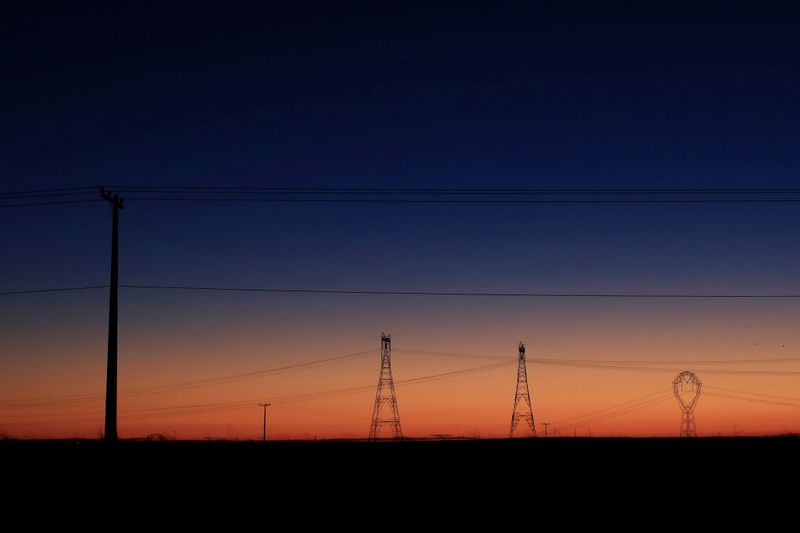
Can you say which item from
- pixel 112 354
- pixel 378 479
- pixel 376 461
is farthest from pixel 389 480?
pixel 112 354

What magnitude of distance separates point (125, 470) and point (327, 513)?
1332 centimetres

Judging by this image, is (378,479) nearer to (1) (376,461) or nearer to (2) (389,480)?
(2) (389,480)

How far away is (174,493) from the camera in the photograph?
101 ft

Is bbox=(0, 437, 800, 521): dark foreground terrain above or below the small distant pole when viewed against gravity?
below

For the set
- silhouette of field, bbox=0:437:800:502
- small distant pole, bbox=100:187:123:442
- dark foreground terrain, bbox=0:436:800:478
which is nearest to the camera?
silhouette of field, bbox=0:437:800:502

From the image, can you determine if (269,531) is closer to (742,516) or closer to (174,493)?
(174,493)

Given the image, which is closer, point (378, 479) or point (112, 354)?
point (378, 479)

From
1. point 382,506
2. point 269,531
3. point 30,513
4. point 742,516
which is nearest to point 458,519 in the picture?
point 382,506

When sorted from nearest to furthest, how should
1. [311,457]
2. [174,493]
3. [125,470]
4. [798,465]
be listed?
[174,493] → [125,470] → [798,465] → [311,457]

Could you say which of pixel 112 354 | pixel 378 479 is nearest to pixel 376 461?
pixel 378 479

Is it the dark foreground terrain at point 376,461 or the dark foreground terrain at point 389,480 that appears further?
the dark foreground terrain at point 376,461

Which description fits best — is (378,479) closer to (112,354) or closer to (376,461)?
(376,461)

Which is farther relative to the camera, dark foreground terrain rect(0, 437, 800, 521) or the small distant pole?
the small distant pole

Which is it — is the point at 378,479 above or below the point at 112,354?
below
